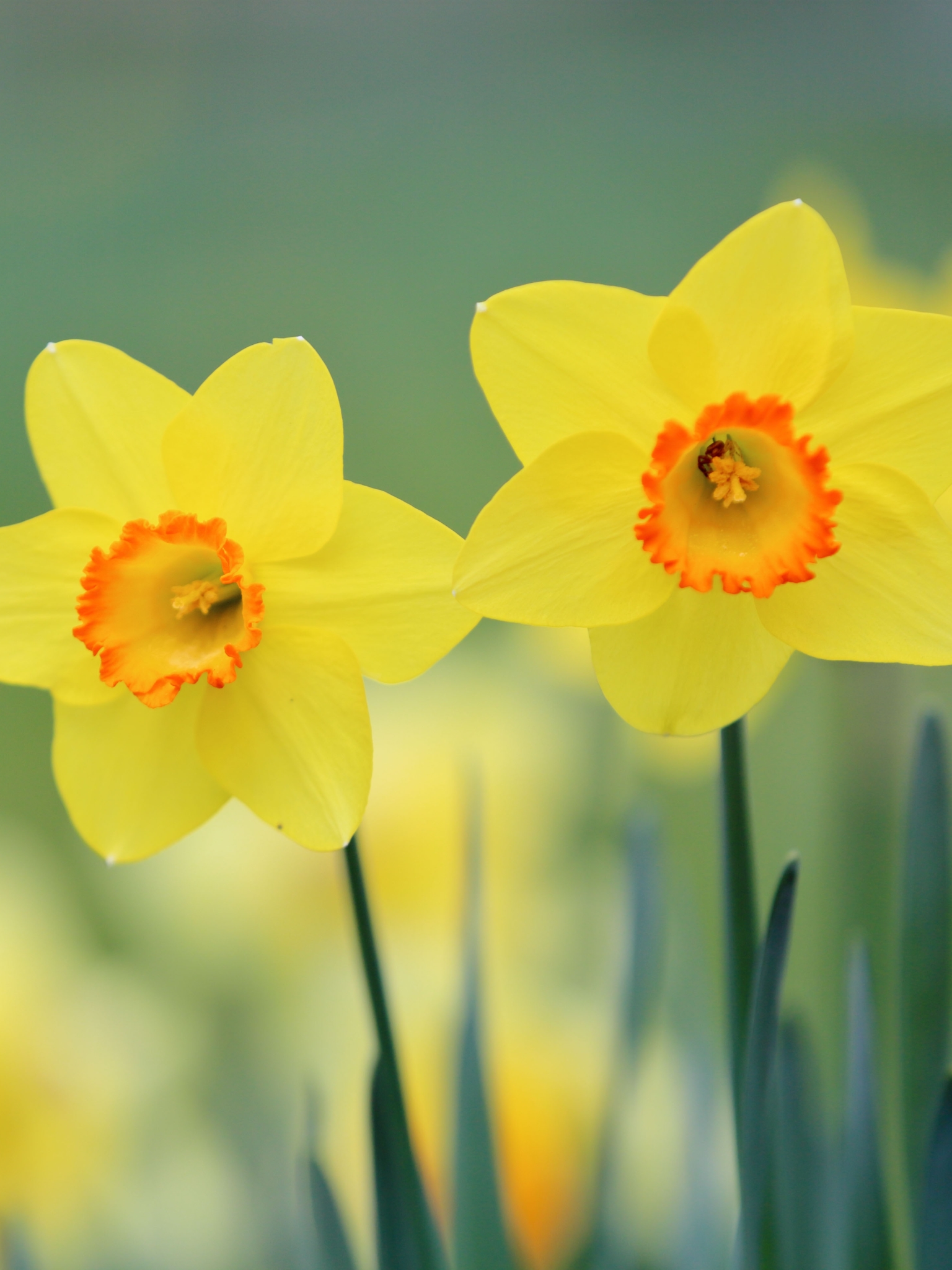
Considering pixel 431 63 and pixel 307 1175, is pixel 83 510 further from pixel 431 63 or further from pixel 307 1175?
pixel 431 63

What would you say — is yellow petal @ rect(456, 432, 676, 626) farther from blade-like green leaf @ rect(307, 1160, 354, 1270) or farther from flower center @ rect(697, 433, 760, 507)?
blade-like green leaf @ rect(307, 1160, 354, 1270)

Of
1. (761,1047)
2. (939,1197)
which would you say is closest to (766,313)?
(761,1047)

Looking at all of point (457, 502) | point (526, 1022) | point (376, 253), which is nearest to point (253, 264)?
point (376, 253)

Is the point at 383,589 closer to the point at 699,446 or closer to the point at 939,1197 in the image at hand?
the point at 699,446

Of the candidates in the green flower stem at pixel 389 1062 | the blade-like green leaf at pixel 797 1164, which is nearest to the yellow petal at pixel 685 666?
the green flower stem at pixel 389 1062

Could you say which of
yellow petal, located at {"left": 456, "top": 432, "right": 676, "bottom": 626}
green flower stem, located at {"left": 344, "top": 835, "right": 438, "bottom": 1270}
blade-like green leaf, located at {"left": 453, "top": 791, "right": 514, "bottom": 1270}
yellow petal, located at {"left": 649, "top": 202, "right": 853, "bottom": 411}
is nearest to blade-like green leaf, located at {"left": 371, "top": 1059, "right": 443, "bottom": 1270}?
green flower stem, located at {"left": 344, "top": 835, "right": 438, "bottom": 1270}

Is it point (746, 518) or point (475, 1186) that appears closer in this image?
point (746, 518)
